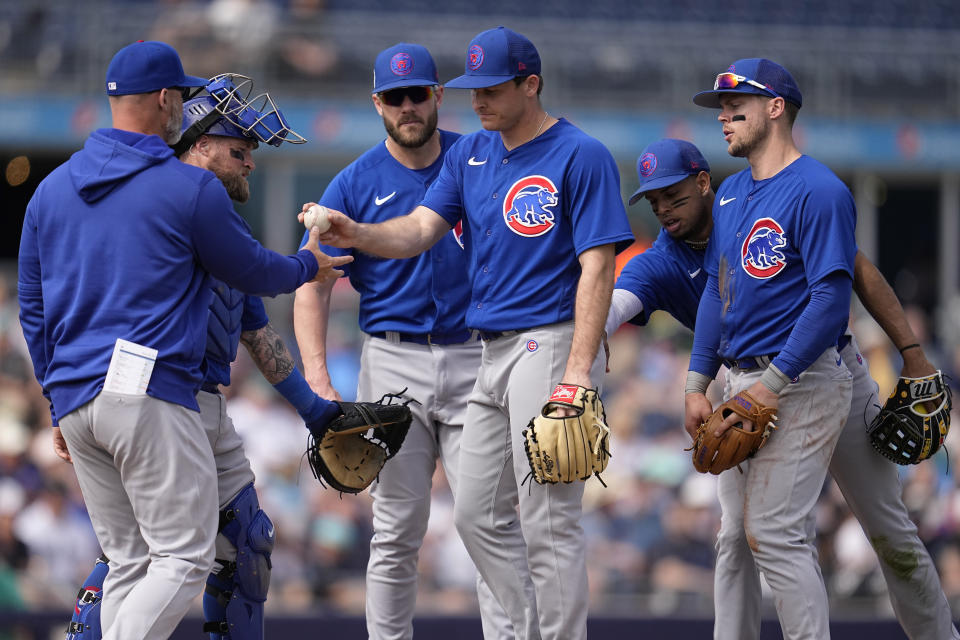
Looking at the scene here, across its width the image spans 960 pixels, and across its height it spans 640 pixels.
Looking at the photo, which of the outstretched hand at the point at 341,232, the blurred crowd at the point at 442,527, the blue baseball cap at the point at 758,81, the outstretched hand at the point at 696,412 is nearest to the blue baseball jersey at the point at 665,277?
the outstretched hand at the point at 696,412

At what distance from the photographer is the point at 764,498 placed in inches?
167

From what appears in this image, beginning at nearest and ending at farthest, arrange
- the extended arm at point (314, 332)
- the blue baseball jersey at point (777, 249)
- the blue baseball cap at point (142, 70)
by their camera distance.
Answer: the blue baseball cap at point (142, 70) → the blue baseball jersey at point (777, 249) → the extended arm at point (314, 332)

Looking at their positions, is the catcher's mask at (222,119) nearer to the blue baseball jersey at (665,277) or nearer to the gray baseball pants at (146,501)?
the gray baseball pants at (146,501)

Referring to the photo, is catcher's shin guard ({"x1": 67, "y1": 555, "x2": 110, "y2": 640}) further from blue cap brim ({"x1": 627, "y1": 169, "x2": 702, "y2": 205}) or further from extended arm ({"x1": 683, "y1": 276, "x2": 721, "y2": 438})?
blue cap brim ({"x1": 627, "y1": 169, "x2": 702, "y2": 205})

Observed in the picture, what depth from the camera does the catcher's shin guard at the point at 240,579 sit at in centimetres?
445

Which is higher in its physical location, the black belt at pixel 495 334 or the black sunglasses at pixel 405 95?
the black sunglasses at pixel 405 95

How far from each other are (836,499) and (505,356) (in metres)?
5.41

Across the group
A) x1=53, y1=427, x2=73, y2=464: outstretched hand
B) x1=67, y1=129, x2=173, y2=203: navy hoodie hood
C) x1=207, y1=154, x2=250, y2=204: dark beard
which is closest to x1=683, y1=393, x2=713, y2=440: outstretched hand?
x1=207, y1=154, x2=250, y2=204: dark beard

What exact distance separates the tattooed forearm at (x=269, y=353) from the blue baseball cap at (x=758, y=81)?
189cm

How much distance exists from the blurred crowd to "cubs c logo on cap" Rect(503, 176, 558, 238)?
13.6ft

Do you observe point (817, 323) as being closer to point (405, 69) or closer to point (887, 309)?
point (887, 309)

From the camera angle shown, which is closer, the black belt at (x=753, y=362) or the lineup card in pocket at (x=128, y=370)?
the lineup card in pocket at (x=128, y=370)

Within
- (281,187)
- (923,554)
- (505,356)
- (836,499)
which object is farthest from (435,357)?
(281,187)

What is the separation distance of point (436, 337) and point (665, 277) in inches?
38.2
